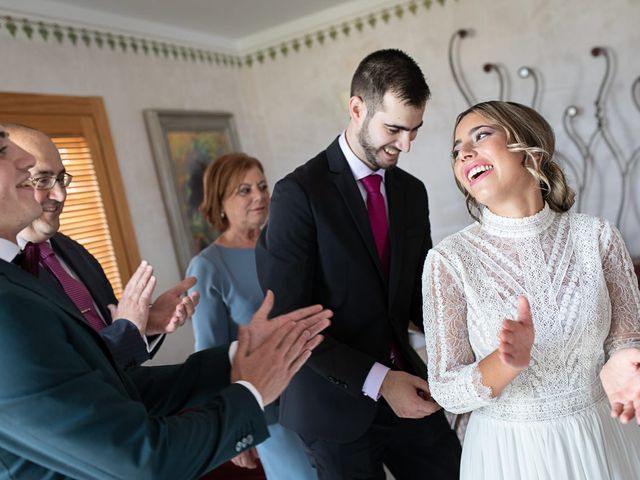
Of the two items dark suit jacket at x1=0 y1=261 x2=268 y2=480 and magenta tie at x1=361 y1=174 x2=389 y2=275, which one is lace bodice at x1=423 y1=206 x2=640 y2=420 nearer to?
magenta tie at x1=361 y1=174 x2=389 y2=275

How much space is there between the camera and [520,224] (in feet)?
5.00

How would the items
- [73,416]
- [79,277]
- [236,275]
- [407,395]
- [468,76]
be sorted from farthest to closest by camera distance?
1. [468,76]
2. [236,275]
3. [79,277]
4. [407,395]
5. [73,416]

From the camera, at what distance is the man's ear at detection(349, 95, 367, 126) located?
1858mm

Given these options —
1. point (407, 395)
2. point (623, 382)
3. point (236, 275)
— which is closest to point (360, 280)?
point (407, 395)

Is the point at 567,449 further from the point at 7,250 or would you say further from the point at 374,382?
the point at 7,250

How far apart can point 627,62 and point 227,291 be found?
326cm

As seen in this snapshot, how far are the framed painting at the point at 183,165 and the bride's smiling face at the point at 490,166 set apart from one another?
9.14 feet

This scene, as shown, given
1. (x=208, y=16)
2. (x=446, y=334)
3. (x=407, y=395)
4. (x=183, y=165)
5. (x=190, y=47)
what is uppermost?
(x=208, y=16)

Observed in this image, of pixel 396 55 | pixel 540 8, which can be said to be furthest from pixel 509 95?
pixel 396 55

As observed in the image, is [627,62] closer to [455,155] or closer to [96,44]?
[455,155]

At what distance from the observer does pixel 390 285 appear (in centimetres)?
178

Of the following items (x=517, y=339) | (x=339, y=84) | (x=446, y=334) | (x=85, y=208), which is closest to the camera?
(x=517, y=339)

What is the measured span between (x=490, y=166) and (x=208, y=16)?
3.31 m

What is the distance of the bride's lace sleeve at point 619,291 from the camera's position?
4.80 feet
